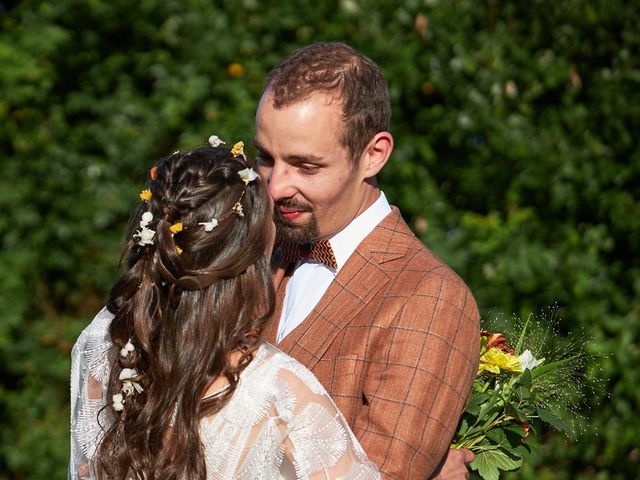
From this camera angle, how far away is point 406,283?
8.81 feet

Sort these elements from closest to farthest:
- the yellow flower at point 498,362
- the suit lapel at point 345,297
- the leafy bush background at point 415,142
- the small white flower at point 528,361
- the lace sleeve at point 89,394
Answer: the lace sleeve at point 89,394 < the suit lapel at point 345,297 < the yellow flower at point 498,362 < the small white flower at point 528,361 < the leafy bush background at point 415,142

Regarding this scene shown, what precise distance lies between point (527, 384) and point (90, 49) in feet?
10.4

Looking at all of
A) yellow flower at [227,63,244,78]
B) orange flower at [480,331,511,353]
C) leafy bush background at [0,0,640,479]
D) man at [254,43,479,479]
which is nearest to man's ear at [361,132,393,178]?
man at [254,43,479,479]

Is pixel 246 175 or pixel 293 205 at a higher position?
pixel 246 175

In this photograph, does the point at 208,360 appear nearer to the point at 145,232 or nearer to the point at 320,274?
the point at 145,232

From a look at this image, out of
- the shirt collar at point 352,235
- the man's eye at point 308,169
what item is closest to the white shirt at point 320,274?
the shirt collar at point 352,235

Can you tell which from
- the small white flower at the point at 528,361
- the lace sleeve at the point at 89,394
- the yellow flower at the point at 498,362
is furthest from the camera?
the small white flower at the point at 528,361

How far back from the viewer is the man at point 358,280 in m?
2.53

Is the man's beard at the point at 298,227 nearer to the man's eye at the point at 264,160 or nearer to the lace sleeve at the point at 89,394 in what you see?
the man's eye at the point at 264,160

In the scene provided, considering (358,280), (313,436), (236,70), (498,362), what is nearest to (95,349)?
(313,436)

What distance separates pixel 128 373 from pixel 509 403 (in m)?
1.09

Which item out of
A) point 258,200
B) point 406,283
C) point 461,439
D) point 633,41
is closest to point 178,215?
point 258,200

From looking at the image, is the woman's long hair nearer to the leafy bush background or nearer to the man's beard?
the man's beard

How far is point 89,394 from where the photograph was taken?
2.51 metres
